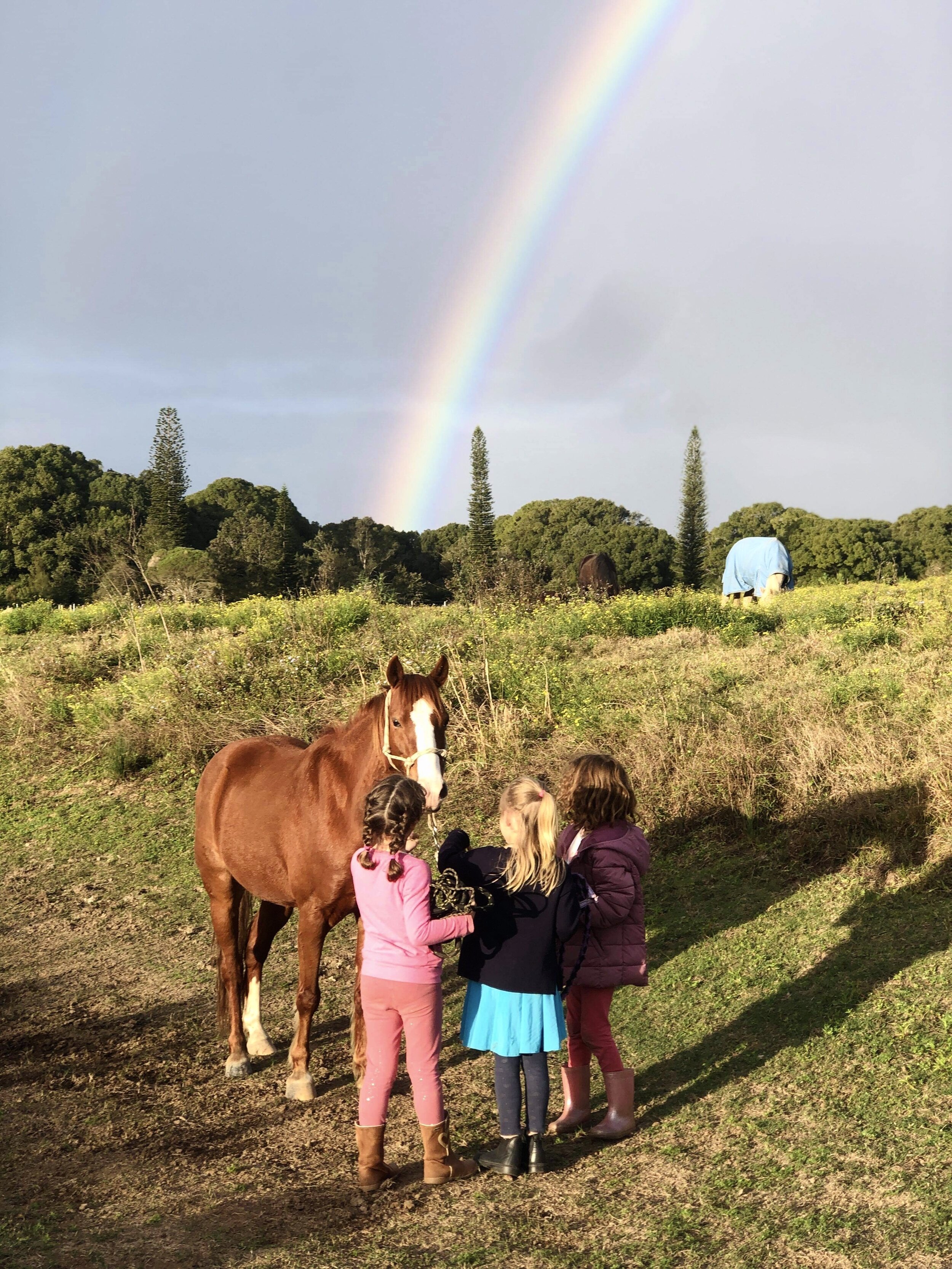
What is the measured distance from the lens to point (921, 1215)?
3.24 m

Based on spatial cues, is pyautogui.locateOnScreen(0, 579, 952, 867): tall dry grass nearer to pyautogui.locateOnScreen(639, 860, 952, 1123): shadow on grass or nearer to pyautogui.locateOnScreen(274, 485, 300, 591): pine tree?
pyautogui.locateOnScreen(639, 860, 952, 1123): shadow on grass

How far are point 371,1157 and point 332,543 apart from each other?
4064 centimetres

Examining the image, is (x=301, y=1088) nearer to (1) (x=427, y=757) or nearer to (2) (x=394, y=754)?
(2) (x=394, y=754)

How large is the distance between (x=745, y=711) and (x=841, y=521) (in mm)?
49286

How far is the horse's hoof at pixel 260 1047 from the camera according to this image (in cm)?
526

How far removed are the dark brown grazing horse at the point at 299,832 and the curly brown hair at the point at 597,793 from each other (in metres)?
0.59

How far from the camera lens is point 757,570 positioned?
26.2m

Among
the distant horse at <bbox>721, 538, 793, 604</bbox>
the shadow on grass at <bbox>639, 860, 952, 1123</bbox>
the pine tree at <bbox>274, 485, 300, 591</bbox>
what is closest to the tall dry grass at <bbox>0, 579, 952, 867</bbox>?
the shadow on grass at <bbox>639, 860, 952, 1123</bbox>

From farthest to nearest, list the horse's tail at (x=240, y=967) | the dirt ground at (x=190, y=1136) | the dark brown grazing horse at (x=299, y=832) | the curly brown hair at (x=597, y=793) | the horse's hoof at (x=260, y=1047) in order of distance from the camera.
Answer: the horse's tail at (x=240, y=967), the horse's hoof at (x=260, y=1047), the dark brown grazing horse at (x=299, y=832), the curly brown hair at (x=597, y=793), the dirt ground at (x=190, y=1136)

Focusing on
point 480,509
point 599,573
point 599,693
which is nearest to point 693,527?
point 480,509

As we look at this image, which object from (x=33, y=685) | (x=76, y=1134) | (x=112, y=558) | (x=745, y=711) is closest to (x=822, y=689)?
(x=745, y=711)

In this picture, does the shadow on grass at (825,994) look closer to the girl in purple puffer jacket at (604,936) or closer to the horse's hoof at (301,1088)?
A: the girl in purple puffer jacket at (604,936)

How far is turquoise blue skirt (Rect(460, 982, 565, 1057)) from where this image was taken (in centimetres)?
354

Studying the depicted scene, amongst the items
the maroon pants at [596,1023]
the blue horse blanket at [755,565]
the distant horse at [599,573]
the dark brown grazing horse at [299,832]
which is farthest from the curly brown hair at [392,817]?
the blue horse blanket at [755,565]
